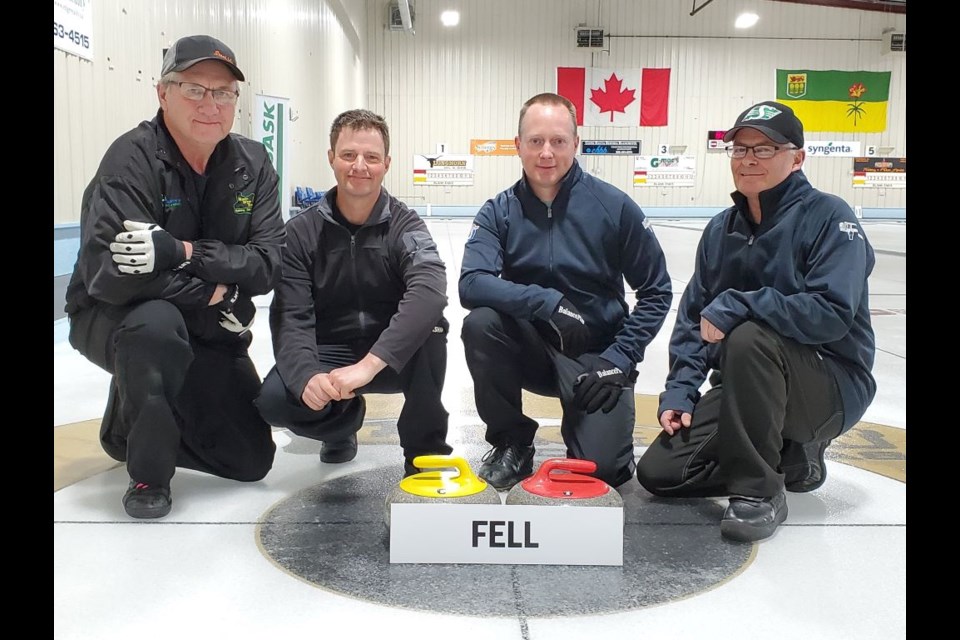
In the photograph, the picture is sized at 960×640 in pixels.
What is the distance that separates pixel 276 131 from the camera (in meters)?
9.15

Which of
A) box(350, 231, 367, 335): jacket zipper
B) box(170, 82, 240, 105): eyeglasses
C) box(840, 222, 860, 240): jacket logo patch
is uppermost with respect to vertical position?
box(170, 82, 240, 105): eyeglasses

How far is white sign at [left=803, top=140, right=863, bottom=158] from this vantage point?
1905 centimetres

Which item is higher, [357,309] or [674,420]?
[357,309]

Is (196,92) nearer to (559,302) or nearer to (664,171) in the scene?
(559,302)

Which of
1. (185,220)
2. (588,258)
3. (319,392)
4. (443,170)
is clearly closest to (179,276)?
(185,220)

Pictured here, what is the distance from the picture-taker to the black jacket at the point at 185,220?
6.55 feet

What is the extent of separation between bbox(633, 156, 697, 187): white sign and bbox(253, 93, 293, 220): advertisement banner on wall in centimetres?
1105

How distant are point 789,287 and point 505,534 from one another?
1.00 m

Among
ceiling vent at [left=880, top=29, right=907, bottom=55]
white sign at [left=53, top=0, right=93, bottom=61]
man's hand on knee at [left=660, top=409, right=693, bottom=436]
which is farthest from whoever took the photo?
ceiling vent at [left=880, top=29, right=907, bottom=55]

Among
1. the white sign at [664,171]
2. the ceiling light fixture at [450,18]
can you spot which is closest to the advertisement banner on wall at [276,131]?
the ceiling light fixture at [450,18]

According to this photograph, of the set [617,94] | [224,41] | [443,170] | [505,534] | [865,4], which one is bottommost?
[505,534]

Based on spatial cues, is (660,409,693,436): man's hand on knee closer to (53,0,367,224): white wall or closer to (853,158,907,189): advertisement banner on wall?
(53,0,367,224): white wall

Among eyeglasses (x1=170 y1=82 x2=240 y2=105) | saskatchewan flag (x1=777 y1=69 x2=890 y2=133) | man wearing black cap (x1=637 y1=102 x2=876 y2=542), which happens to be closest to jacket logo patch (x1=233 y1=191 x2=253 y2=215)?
eyeglasses (x1=170 y1=82 x2=240 y2=105)
